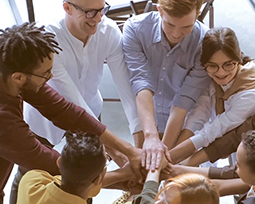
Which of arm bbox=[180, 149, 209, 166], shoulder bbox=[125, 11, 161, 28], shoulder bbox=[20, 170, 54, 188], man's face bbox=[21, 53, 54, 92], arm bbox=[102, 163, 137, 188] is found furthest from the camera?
shoulder bbox=[125, 11, 161, 28]

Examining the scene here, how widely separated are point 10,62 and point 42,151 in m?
0.34

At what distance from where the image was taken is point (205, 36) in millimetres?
1914

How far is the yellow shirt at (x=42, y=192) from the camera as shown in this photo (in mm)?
1410

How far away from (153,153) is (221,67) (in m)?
0.47

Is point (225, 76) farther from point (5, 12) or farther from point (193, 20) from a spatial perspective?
point (5, 12)

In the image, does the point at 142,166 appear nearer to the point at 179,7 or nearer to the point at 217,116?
the point at 217,116

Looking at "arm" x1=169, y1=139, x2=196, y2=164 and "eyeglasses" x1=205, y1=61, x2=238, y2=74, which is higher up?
"eyeglasses" x1=205, y1=61, x2=238, y2=74

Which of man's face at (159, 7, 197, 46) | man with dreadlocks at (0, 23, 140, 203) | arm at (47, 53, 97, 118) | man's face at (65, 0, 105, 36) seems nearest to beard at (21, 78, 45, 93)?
man with dreadlocks at (0, 23, 140, 203)

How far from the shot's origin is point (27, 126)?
162 cm

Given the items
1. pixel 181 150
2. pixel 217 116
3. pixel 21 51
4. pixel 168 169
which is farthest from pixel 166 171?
pixel 21 51

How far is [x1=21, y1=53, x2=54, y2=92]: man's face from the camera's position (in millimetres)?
1596

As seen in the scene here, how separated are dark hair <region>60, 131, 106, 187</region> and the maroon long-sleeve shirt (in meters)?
0.19

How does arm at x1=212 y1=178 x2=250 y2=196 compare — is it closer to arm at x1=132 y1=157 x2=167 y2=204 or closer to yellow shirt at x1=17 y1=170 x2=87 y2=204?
arm at x1=132 y1=157 x2=167 y2=204

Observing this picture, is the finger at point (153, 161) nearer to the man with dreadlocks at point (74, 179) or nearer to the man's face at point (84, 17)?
the man with dreadlocks at point (74, 179)
